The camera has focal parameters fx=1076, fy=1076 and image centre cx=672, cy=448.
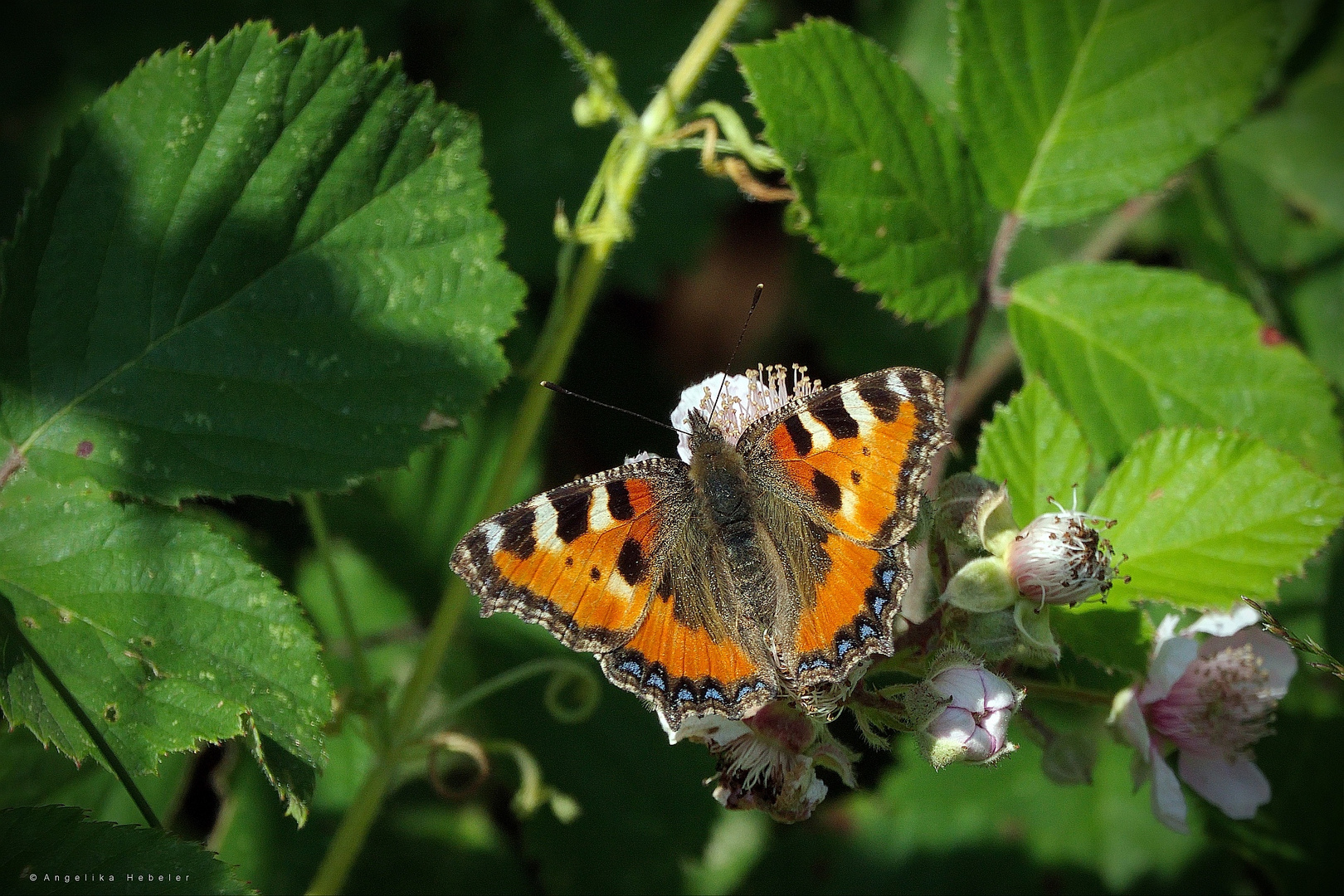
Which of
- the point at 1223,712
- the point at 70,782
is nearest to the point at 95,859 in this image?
the point at 70,782

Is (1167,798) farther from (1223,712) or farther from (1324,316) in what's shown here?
(1324,316)

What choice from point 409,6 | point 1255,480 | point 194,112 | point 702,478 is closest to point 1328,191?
point 1255,480

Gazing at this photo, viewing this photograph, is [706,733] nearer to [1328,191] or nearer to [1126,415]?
[1126,415]

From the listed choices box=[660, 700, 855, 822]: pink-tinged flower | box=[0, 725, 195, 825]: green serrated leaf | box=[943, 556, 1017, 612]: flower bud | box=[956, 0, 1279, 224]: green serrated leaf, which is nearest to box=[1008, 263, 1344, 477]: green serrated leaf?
box=[956, 0, 1279, 224]: green serrated leaf

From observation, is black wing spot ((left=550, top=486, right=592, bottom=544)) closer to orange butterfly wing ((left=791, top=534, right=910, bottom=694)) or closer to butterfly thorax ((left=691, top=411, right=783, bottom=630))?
butterfly thorax ((left=691, top=411, right=783, bottom=630))

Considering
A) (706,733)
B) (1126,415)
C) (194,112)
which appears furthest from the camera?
(1126,415)

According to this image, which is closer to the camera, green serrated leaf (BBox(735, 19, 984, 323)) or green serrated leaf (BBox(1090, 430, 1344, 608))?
green serrated leaf (BBox(1090, 430, 1344, 608))

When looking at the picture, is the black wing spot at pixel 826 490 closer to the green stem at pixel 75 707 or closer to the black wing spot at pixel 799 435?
the black wing spot at pixel 799 435
